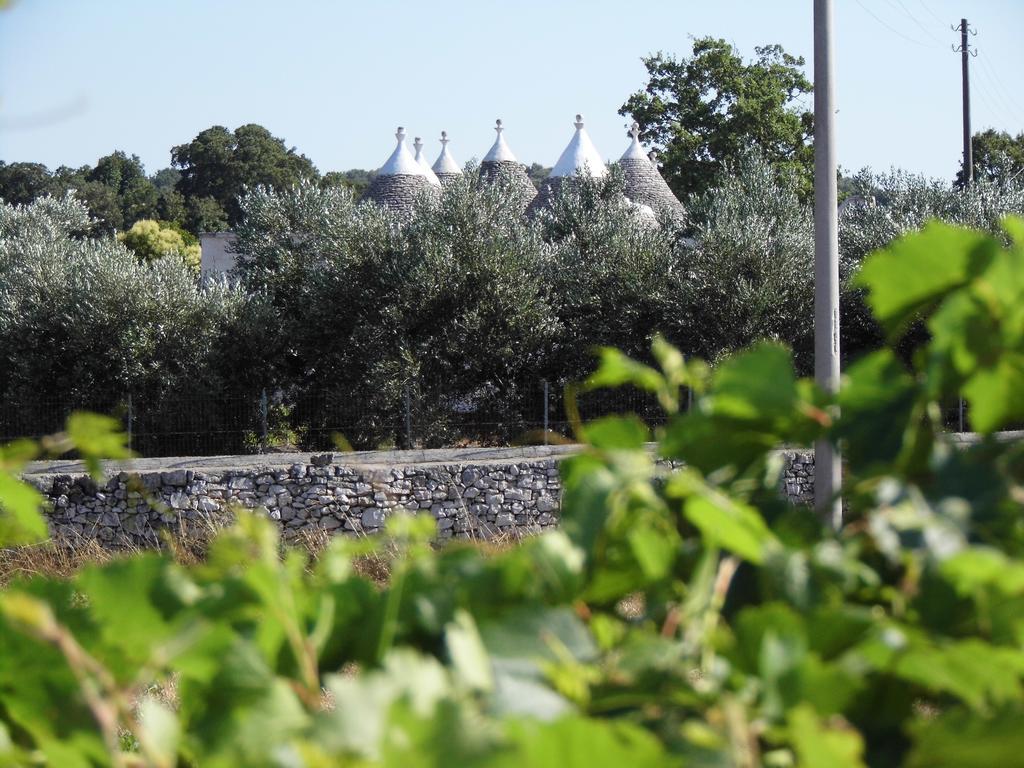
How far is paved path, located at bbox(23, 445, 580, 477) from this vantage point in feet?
37.6

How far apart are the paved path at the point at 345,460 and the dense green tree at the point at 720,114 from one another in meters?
21.3

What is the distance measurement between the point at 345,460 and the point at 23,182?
58396mm

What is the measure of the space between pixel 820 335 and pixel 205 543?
477cm

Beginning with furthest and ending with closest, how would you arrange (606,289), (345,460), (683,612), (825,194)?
(606,289) → (345,460) → (825,194) → (683,612)

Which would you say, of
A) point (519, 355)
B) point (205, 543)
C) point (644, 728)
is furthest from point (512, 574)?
point (519, 355)

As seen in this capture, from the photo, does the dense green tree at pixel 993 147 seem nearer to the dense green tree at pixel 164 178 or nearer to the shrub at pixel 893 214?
the shrub at pixel 893 214

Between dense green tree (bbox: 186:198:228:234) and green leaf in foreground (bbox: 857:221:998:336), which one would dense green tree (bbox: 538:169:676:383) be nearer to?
green leaf in foreground (bbox: 857:221:998:336)

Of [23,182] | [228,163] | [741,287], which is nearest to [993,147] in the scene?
[741,287]

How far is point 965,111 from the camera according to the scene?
29.7 m

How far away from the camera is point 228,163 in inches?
2410

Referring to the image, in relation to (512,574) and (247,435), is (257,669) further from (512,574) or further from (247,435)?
(247,435)

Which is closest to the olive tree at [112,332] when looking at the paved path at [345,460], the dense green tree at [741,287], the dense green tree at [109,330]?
the dense green tree at [109,330]

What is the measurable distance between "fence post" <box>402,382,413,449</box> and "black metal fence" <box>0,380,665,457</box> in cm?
2

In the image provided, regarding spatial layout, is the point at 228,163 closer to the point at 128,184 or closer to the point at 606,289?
the point at 128,184
